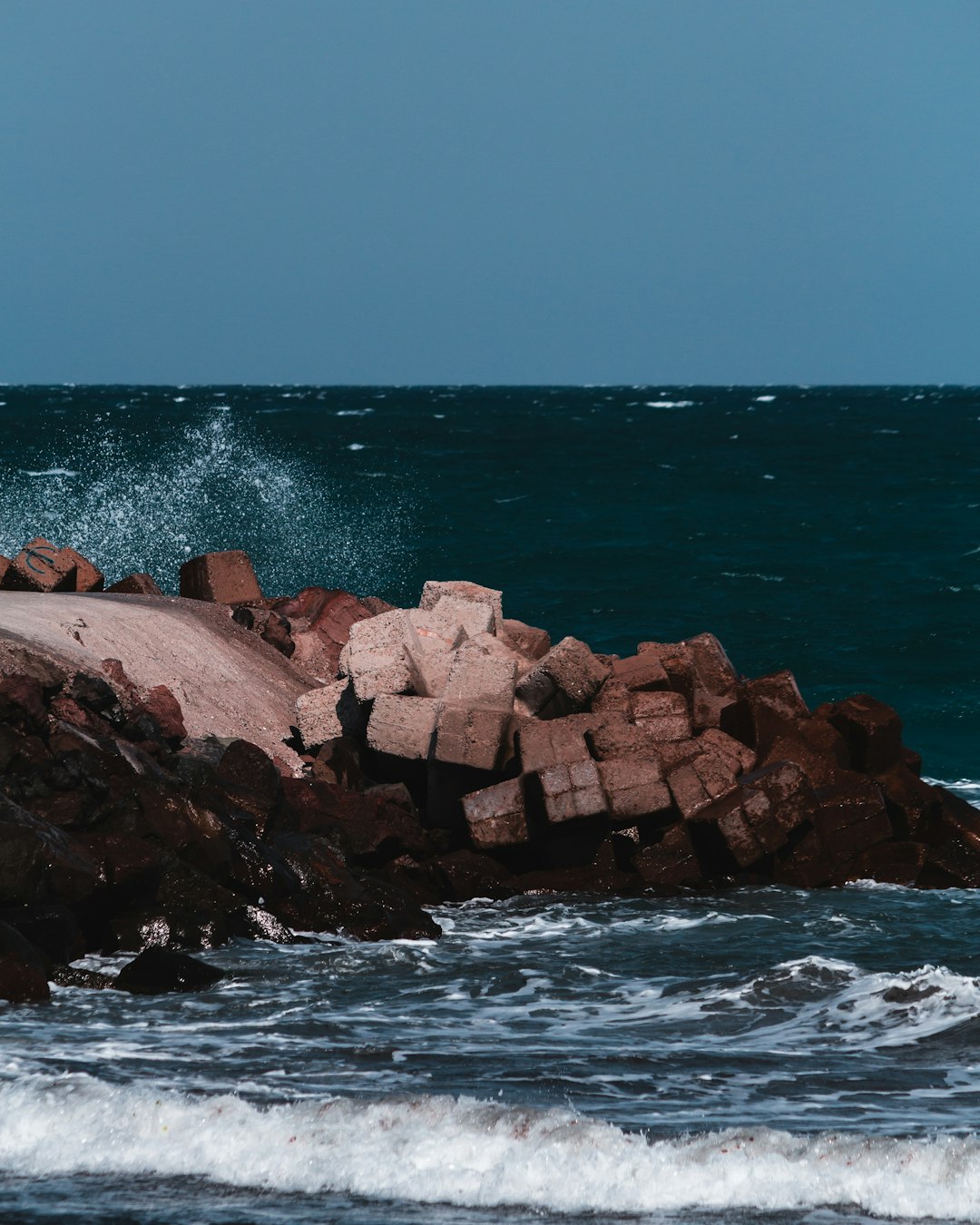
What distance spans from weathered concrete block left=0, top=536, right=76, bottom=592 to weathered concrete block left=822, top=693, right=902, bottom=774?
25.6ft

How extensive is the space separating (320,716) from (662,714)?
122 inches

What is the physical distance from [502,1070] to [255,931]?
117 inches

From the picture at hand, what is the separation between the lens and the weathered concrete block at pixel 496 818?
11.7 meters

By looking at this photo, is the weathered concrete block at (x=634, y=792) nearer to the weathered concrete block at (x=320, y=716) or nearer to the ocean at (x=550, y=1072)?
the ocean at (x=550, y=1072)

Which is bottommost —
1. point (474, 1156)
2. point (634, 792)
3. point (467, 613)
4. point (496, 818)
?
point (474, 1156)

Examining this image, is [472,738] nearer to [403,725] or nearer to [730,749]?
[403,725]

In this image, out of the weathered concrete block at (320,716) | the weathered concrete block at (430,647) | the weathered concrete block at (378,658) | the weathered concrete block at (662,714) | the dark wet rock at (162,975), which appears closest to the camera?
the dark wet rock at (162,975)

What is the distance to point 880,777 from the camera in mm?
13000

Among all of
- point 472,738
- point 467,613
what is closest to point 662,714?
point 472,738

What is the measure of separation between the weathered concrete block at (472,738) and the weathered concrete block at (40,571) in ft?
→ 17.7

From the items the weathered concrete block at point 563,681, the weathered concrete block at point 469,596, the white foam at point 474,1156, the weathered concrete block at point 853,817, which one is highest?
the weathered concrete block at point 469,596

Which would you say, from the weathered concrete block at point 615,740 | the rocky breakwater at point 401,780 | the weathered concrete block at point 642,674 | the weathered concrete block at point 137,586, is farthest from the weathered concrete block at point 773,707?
the weathered concrete block at point 137,586

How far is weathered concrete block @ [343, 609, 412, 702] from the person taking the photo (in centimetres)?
1291

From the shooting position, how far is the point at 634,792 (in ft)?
38.4
